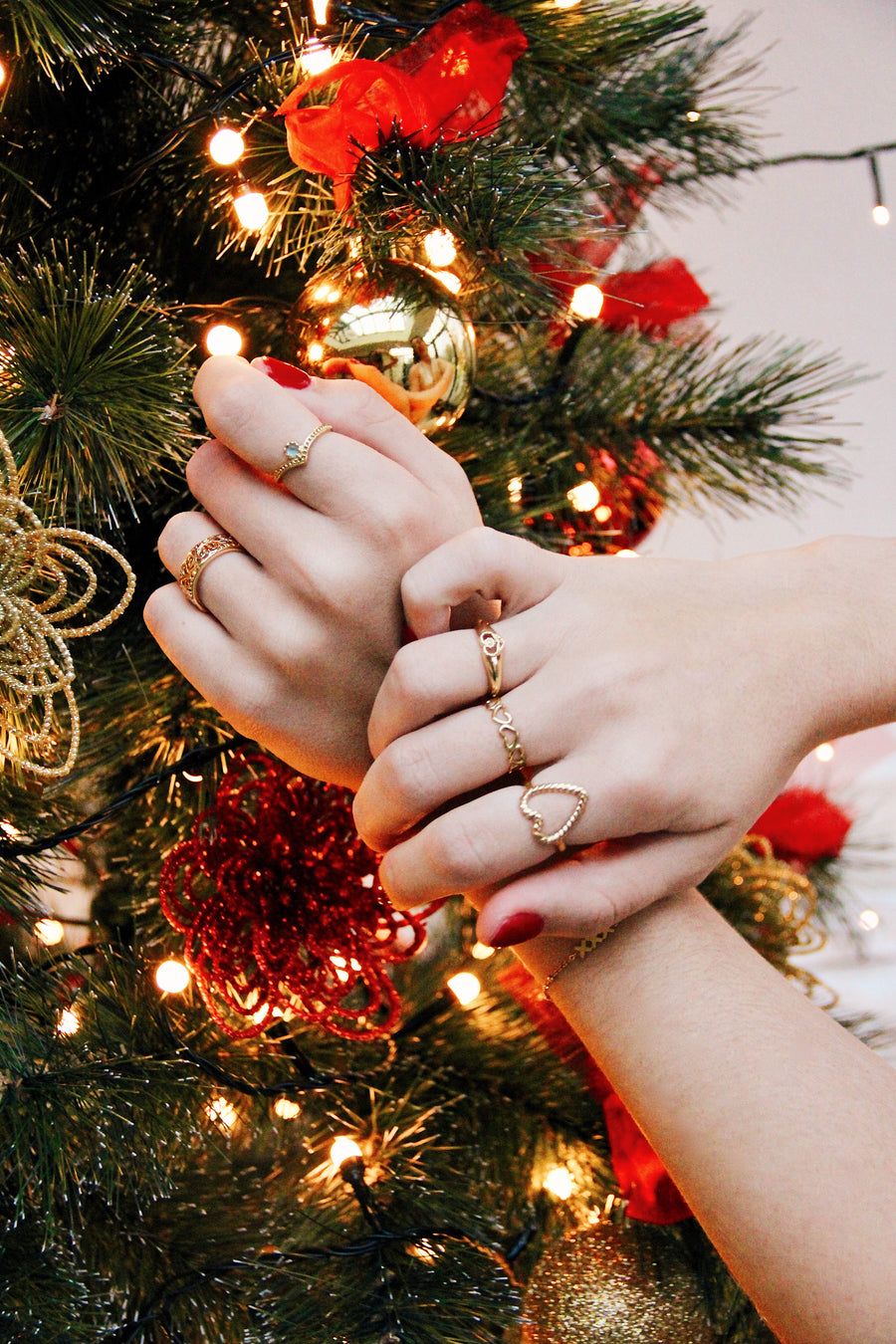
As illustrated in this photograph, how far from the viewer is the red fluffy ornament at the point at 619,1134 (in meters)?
0.52

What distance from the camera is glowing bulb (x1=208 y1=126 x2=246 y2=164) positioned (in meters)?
0.40

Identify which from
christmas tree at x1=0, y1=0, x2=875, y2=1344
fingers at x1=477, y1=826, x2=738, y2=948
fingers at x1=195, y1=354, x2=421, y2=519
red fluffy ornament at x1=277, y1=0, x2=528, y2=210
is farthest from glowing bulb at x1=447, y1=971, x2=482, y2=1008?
red fluffy ornament at x1=277, y1=0, x2=528, y2=210

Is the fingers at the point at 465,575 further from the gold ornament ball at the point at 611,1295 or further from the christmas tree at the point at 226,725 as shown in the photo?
the gold ornament ball at the point at 611,1295

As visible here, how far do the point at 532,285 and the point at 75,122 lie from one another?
27 centimetres

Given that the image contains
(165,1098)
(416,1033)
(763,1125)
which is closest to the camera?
(763,1125)

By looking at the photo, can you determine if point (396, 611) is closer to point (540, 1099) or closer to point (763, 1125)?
point (763, 1125)

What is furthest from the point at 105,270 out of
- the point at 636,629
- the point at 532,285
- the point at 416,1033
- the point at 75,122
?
the point at 416,1033

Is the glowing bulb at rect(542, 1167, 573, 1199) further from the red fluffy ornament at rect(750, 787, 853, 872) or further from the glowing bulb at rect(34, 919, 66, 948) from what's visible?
the red fluffy ornament at rect(750, 787, 853, 872)

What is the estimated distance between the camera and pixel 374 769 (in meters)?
0.35

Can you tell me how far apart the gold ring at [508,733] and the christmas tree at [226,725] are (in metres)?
0.15

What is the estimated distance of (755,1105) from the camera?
1.05ft

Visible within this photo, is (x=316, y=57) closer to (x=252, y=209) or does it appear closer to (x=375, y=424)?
(x=252, y=209)

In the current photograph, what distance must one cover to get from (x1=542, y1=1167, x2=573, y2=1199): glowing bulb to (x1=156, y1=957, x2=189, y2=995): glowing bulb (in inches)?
10.4

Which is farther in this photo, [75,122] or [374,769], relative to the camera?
[75,122]
